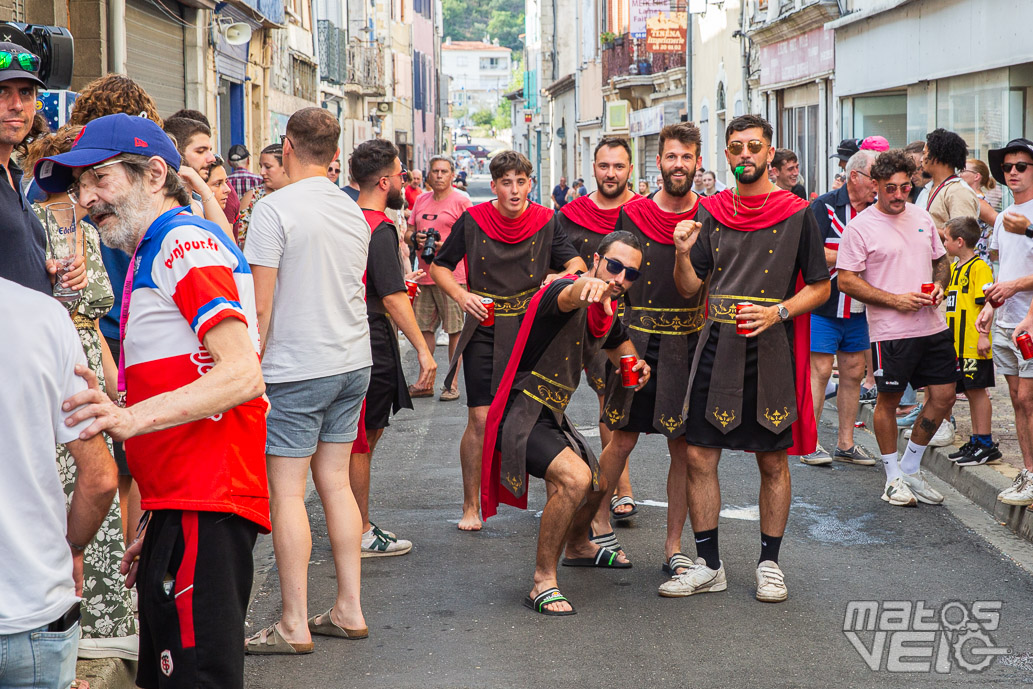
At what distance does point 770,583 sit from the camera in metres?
5.43

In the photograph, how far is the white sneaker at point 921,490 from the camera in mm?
7152

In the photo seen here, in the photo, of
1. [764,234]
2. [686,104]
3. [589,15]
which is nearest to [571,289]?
[764,234]

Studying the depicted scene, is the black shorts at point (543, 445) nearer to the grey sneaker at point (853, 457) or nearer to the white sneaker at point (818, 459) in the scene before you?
the white sneaker at point (818, 459)

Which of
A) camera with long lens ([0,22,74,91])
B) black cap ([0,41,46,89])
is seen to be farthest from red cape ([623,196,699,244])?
camera with long lens ([0,22,74,91])

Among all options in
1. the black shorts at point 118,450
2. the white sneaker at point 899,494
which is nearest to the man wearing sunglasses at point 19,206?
the black shorts at point 118,450

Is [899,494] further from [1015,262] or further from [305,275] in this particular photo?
[305,275]

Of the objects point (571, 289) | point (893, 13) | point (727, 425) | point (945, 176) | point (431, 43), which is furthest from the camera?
point (431, 43)

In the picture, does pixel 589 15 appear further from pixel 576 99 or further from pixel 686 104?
pixel 686 104

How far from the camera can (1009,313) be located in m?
6.93

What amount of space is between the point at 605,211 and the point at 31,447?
4.82 meters

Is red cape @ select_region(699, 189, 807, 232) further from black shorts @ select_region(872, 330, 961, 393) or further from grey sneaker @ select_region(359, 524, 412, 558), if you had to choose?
grey sneaker @ select_region(359, 524, 412, 558)

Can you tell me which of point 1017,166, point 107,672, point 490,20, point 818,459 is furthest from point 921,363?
point 490,20

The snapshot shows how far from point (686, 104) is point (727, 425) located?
1088 inches

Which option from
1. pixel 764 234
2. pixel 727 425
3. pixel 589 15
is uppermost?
pixel 589 15
